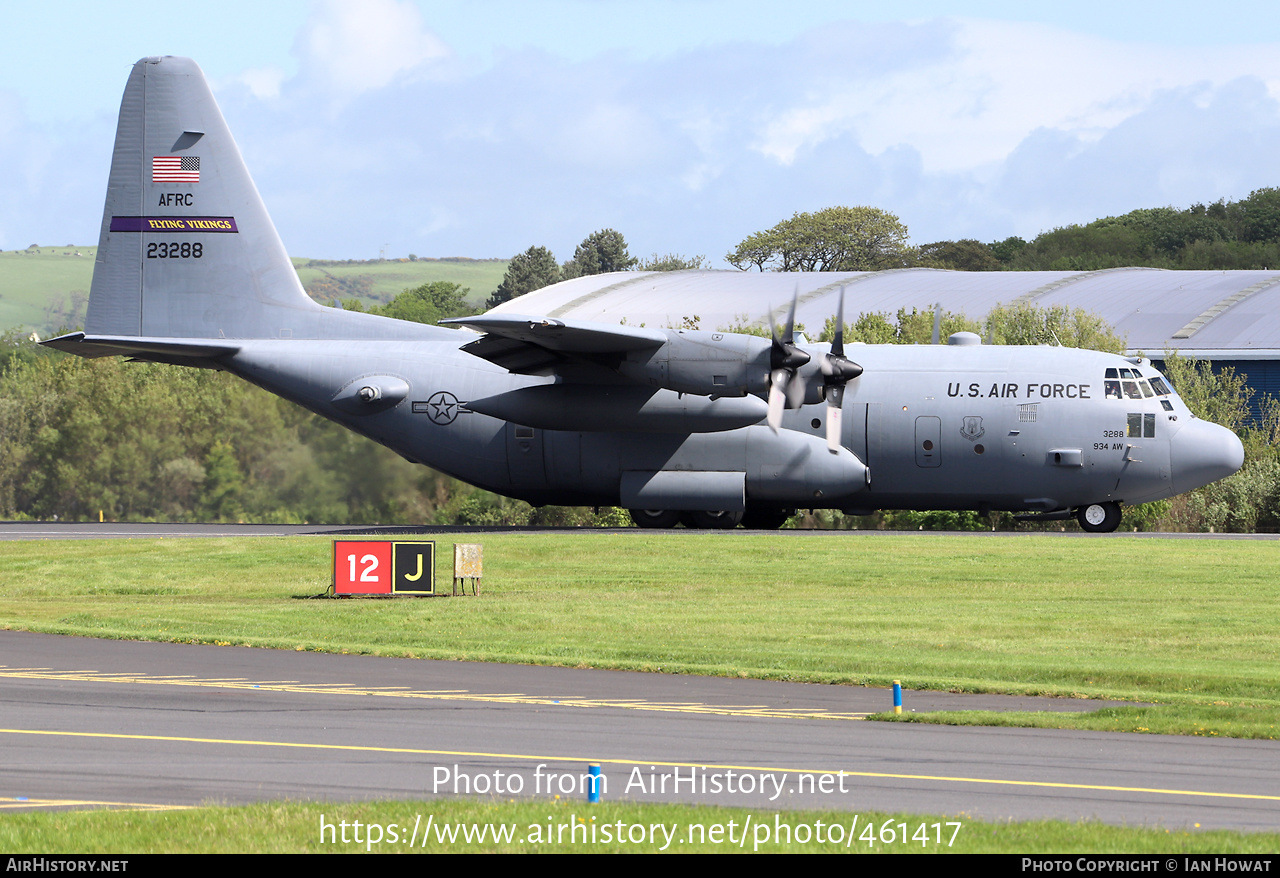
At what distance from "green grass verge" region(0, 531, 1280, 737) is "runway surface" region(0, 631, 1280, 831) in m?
1.83

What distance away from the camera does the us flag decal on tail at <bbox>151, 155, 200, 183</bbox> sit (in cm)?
3803

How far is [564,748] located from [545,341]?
65.7ft

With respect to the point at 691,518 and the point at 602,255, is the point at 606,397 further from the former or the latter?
the point at 602,255

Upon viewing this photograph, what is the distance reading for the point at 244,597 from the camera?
28297 mm

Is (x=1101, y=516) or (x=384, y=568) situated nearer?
(x=384, y=568)

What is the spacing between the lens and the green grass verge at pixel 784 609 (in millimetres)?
19141

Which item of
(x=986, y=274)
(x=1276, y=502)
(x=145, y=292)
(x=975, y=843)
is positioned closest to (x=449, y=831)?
(x=975, y=843)

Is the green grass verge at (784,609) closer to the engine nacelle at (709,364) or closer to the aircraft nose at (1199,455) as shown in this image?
the aircraft nose at (1199,455)

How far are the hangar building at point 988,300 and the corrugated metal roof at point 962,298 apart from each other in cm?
5

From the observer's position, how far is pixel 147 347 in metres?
36.2

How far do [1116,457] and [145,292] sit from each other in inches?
971

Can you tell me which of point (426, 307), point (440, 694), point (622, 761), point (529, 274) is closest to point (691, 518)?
point (440, 694)

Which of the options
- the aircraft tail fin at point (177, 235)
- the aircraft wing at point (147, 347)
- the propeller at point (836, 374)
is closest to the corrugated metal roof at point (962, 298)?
the aircraft tail fin at point (177, 235)

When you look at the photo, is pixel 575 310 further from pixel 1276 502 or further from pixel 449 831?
pixel 449 831
